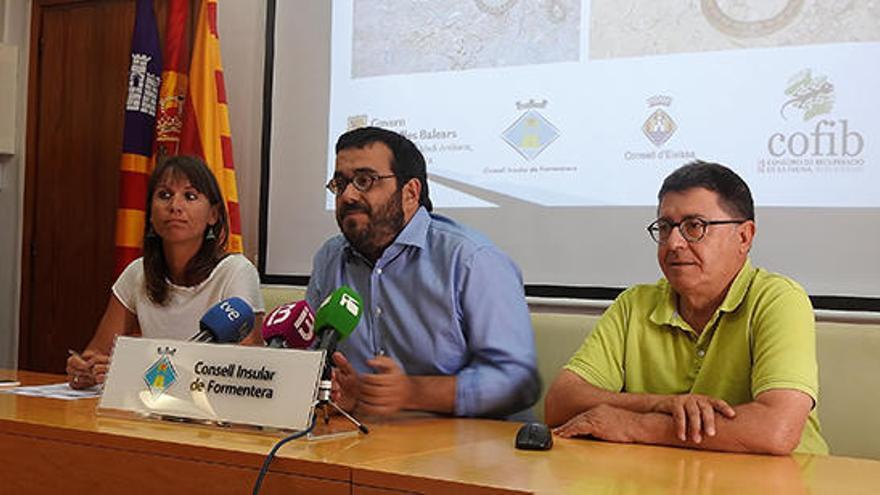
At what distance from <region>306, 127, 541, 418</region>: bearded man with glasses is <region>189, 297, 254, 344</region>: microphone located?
1.30ft

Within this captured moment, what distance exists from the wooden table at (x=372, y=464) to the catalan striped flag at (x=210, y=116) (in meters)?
1.85

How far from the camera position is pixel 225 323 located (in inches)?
73.8

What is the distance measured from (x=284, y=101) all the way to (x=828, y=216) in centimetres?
194

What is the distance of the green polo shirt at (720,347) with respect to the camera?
5.97 ft

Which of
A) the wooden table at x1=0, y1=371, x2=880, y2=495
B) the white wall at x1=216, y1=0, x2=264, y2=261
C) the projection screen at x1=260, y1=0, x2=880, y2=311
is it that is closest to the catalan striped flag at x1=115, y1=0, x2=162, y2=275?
the white wall at x1=216, y1=0, x2=264, y2=261

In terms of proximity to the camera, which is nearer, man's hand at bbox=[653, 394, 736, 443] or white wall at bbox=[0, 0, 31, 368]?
man's hand at bbox=[653, 394, 736, 443]

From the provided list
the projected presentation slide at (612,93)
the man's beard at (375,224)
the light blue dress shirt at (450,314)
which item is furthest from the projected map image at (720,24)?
the man's beard at (375,224)

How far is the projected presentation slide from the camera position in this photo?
2930mm

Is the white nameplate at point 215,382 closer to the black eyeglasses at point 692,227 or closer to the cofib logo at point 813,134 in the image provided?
the black eyeglasses at point 692,227

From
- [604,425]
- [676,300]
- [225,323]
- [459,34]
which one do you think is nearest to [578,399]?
[604,425]

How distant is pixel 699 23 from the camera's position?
313 cm

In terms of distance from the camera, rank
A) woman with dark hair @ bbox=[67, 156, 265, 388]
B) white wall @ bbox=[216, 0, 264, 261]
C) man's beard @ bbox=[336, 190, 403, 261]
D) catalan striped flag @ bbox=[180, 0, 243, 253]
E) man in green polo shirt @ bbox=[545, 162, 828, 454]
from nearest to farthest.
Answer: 1. man in green polo shirt @ bbox=[545, 162, 828, 454]
2. man's beard @ bbox=[336, 190, 403, 261]
3. woman with dark hair @ bbox=[67, 156, 265, 388]
4. catalan striped flag @ bbox=[180, 0, 243, 253]
5. white wall @ bbox=[216, 0, 264, 261]

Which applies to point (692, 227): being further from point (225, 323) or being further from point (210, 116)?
point (210, 116)

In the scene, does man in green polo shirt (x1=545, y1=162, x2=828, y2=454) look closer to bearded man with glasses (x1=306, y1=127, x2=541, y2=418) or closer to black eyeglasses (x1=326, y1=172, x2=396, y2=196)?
bearded man with glasses (x1=306, y1=127, x2=541, y2=418)
